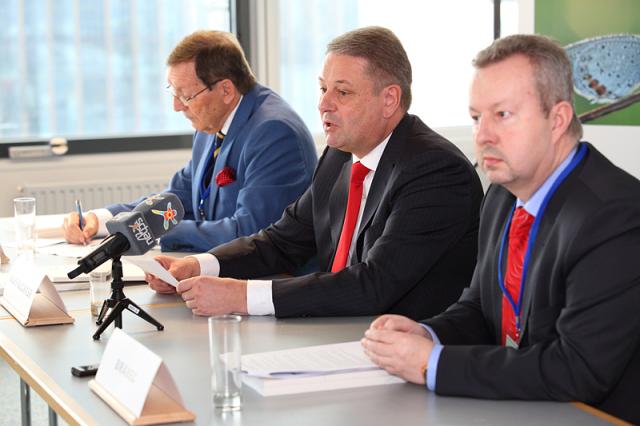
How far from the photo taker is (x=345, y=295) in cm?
257

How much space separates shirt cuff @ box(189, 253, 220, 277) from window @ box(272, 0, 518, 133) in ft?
12.6

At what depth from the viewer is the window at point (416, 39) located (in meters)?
6.88

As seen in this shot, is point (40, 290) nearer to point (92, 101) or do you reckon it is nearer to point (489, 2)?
point (92, 101)

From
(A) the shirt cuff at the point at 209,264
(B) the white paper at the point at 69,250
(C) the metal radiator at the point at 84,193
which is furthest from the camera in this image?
(C) the metal radiator at the point at 84,193

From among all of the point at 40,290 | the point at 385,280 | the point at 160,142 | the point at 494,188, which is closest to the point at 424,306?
the point at 385,280

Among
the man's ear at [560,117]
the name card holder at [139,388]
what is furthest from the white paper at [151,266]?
the man's ear at [560,117]

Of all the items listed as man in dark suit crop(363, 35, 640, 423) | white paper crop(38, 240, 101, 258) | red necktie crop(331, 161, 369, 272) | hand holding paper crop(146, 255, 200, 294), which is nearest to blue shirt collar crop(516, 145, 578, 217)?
man in dark suit crop(363, 35, 640, 423)

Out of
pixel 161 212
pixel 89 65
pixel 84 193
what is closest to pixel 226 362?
pixel 161 212

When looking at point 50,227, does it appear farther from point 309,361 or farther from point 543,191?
point 543,191

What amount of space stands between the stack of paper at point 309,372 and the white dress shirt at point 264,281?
17.6 inches

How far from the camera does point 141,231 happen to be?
2.50 meters

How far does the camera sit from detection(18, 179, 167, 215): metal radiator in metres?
6.04

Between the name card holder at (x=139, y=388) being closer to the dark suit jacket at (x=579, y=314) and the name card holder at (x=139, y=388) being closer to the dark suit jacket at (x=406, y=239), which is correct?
the dark suit jacket at (x=579, y=314)

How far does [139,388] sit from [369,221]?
1.21 m
